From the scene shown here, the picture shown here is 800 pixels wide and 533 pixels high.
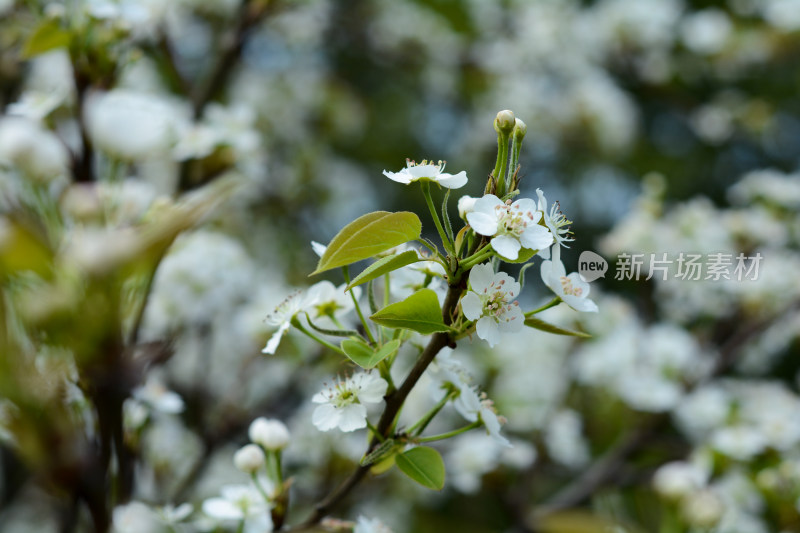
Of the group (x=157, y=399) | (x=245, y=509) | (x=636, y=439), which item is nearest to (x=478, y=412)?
(x=245, y=509)

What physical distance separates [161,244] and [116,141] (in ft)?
0.54

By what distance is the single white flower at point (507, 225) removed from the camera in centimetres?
66

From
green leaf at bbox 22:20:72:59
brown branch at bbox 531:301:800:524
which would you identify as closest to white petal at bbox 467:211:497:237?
green leaf at bbox 22:20:72:59

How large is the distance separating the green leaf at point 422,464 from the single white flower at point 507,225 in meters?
0.24

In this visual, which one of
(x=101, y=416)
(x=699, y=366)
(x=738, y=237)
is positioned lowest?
(x=699, y=366)

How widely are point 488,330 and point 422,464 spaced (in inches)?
6.6

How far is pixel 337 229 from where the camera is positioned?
2.87 meters

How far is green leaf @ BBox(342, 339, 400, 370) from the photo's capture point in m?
0.69

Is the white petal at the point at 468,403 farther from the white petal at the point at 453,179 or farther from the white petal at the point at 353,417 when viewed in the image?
the white petal at the point at 453,179

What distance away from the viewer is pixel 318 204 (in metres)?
2.99

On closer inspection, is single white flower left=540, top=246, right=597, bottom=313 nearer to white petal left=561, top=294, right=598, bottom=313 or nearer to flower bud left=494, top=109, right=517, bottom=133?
white petal left=561, top=294, right=598, bottom=313

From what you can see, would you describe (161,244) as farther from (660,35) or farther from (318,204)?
(660,35)

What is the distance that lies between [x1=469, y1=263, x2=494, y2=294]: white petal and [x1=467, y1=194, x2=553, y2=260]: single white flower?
1.3 inches

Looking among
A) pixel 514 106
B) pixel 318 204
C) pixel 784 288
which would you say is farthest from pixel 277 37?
pixel 784 288
